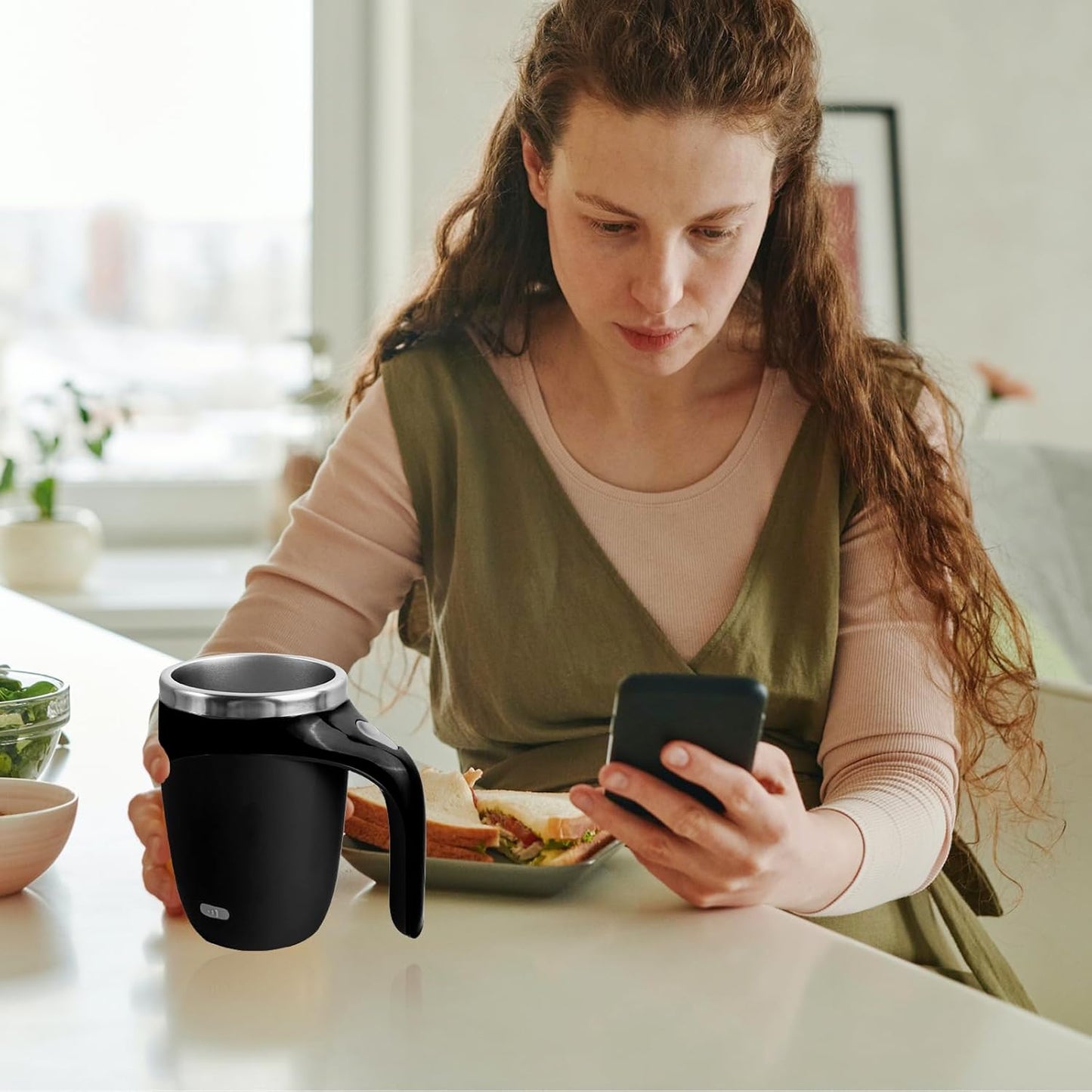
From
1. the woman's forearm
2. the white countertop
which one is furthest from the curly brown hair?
the white countertop

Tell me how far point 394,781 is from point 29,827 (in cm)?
24

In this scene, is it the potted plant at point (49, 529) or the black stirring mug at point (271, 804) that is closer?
the black stirring mug at point (271, 804)

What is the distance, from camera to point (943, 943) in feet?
3.77

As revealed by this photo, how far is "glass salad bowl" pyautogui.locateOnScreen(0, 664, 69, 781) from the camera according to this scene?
0.88 m

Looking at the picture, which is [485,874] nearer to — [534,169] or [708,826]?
[708,826]

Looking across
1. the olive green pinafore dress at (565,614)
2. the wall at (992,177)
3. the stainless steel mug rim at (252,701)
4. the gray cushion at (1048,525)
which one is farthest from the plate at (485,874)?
the wall at (992,177)

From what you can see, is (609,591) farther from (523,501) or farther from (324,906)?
(324,906)

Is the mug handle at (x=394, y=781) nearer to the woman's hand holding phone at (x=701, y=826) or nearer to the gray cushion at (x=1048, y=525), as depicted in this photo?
the woman's hand holding phone at (x=701, y=826)

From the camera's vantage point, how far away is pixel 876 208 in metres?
2.92

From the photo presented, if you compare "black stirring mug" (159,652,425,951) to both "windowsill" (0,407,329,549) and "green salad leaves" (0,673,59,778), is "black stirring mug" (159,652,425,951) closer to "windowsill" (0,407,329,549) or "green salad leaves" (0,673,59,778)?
"green salad leaves" (0,673,59,778)

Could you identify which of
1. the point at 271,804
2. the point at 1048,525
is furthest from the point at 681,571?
the point at 1048,525

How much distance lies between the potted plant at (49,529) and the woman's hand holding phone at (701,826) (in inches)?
80.2

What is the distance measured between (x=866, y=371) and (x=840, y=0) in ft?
6.37

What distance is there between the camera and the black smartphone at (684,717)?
27.4 inches
